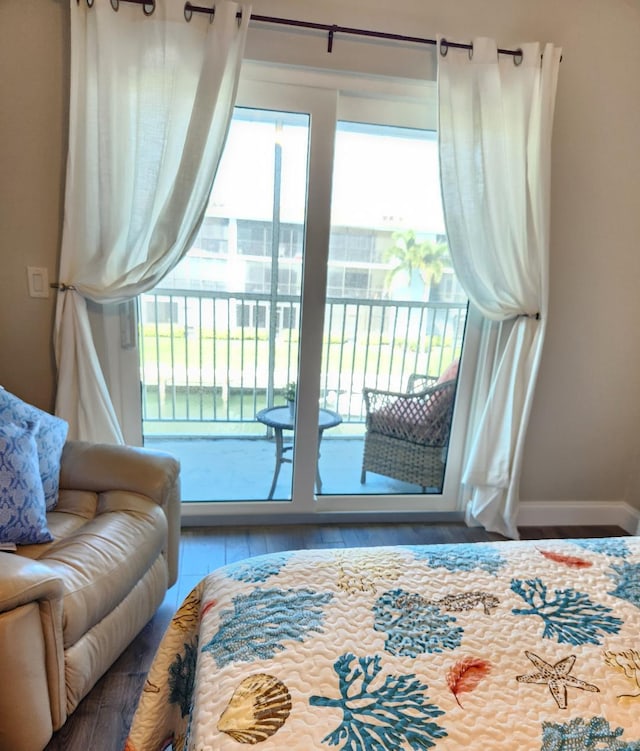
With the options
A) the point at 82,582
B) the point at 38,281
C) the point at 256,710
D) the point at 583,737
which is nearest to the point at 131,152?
the point at 38,281

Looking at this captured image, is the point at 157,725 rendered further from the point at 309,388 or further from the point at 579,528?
the point at 579,528

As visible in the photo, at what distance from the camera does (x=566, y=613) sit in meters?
1.04

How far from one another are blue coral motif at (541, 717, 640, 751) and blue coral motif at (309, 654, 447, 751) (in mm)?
172

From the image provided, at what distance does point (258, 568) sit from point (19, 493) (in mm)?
807

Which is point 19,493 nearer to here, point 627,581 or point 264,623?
point 264,623

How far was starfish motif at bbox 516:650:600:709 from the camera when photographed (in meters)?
0.85

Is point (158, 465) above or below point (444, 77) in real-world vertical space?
below

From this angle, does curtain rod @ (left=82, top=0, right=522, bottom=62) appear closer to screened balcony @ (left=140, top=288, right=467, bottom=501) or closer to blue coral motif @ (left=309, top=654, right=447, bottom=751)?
screened balcony @ (left=140, top=288, right=467, bottom=501)

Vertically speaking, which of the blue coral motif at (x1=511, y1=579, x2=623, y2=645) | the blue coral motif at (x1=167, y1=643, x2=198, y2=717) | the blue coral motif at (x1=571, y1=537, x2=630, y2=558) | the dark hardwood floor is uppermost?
the blue coral motif at (x1=571, y1=537, x2=630, y2=558)

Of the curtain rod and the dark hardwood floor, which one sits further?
the curtain rod

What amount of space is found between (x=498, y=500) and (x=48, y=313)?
234cm

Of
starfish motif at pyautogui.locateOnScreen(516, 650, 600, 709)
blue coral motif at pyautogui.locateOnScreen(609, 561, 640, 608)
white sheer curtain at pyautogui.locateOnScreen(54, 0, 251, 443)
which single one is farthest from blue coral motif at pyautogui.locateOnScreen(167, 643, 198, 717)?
white sheer curtain at pyautogui.locateOnScreen(54, 0, 251, 443)

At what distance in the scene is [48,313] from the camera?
6.81 feet

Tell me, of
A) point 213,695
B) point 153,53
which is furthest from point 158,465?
point 153,53
